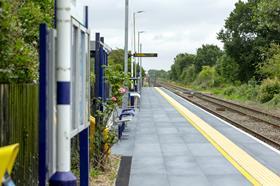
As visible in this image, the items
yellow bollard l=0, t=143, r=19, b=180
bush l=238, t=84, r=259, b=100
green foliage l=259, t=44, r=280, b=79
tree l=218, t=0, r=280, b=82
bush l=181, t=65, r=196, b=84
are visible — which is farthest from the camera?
bush l=181, t=65, r=196, b=84

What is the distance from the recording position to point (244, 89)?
160 ft

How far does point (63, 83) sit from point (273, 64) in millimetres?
41063

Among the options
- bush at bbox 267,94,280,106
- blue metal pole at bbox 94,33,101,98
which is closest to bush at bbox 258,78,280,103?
bush at bbox 267,94,280,106

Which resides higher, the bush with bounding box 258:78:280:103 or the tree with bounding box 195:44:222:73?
the tree with bounding box 195:44:222:73

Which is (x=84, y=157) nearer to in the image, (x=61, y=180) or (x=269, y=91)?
(x=61, y=180)

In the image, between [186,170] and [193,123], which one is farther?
[193,123]

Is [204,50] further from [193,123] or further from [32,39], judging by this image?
[32,39]

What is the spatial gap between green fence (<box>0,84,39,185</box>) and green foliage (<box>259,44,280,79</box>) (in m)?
37.7

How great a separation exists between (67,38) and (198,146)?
902cm

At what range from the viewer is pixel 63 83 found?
4.42 m

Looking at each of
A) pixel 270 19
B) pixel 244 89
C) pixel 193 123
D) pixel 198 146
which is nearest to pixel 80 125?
pixel 198 146

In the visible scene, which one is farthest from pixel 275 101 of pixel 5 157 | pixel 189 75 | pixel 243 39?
pixel 189 75

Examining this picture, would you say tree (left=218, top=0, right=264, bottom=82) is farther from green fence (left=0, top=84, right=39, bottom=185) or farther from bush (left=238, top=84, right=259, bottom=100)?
green fence (left=0, top=84, right=39, bottom=185)

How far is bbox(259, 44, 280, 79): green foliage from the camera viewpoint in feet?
139
